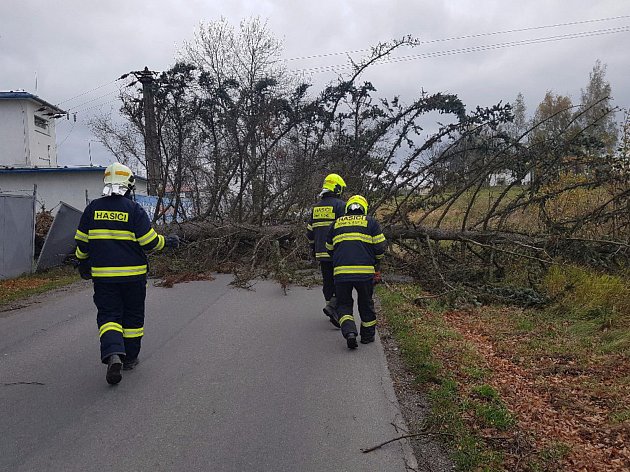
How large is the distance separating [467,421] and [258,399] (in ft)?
5.71

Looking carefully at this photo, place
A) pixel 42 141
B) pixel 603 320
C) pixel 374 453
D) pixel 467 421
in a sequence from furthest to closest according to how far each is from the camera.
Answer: pixel 42 141 < pixel 603 320 < pixel 467 421 < pixel 374 453

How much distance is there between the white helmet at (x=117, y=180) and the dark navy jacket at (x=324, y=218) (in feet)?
9.80

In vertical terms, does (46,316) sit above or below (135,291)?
below

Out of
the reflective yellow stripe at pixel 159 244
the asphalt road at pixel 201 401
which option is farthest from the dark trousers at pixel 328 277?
the reflective yellow stripe at pixel 159 244

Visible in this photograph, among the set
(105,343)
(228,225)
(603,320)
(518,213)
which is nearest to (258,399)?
(105,343)

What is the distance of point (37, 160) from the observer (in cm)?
3269

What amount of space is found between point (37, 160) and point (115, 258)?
1218 inches

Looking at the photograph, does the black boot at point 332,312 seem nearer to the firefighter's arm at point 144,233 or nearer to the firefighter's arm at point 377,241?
the firefighter's arm at point 377,241

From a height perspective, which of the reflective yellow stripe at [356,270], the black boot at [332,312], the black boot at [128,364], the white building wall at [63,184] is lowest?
the black boot at [128,364]

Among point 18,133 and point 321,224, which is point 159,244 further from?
point 18,133

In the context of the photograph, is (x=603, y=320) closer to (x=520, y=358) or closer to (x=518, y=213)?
(x=520, y=358)

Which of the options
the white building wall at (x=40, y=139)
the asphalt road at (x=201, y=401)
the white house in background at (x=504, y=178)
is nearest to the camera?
the asphalt road at (x=201, y=401)

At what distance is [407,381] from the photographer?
565cm

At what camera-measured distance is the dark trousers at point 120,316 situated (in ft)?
17.3
